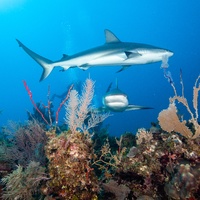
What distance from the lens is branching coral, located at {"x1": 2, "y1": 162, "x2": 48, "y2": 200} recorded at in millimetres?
4121

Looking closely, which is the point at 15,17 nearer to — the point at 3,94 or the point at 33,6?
the point at 33,6

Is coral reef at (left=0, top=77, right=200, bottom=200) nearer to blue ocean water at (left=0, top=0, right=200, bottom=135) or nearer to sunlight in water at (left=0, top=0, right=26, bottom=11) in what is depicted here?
sunlight in water at (left=0, top=0, right=26, bottom=11)

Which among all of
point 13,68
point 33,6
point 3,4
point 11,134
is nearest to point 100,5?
point 33,6

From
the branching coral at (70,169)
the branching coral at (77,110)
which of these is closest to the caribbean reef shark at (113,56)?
the branching coral at (77,110)

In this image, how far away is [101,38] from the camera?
5566 inches

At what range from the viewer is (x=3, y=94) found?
171250 mm

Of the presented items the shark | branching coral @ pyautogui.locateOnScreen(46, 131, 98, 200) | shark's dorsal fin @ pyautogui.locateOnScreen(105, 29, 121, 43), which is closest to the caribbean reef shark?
shark's dorsal fin @ pyautogui.locateOnScreen(105, 29, 121, 43)

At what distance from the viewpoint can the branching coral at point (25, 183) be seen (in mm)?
4121

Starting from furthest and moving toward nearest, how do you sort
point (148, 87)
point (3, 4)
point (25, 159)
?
1. point (148, 87)
2. point (3, 4)
3. point (25, 159)

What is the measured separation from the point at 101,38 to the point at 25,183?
144m

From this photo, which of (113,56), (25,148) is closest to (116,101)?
(113,56)

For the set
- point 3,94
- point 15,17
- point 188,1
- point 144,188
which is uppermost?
point 188,1

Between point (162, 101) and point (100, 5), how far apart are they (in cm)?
7795

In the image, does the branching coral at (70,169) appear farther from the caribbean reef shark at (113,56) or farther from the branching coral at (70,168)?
the caribbean reef shark at (113,56)
